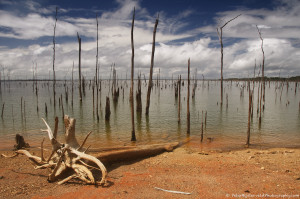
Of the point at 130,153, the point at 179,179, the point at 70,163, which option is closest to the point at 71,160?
the point at 70,163

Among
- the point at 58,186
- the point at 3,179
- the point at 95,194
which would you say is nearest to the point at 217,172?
the point at 95,194

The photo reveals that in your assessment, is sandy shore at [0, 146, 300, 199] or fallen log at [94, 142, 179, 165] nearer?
sandy shore at [0, 146, 300, 199]

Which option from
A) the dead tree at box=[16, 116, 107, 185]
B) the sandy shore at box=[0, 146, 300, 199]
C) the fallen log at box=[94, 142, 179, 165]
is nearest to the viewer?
the sandy shore at box=[0, 146, 300, 199]

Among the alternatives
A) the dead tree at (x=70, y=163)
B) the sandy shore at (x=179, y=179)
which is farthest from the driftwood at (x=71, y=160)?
the sandy shore at (x=179, y=179)

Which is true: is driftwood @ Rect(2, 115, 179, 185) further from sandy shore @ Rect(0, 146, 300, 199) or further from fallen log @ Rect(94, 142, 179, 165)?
sandy shore @ Rect(0, 146, 300, 199)

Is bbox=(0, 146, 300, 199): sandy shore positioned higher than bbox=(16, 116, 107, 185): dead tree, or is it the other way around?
bbox=(16, 116, 107, 185): dead tree

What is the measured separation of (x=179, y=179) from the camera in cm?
451

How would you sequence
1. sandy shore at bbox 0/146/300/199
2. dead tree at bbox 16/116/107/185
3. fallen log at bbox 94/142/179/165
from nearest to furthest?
sandy shore at bbox 0/146/300/199 < dead tree at bbox 16/116/107/185 < fallen log at bbox 94/142/179/165

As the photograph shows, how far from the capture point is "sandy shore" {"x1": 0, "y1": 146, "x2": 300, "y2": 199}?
3.89 m

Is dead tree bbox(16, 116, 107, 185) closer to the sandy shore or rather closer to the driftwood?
the driftwood

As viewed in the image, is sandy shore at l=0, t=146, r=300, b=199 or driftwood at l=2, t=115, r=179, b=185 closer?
sandy shore at l=0, t=146, r=300, b=199

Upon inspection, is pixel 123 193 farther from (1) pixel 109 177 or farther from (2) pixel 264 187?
(2) pixel 264 187

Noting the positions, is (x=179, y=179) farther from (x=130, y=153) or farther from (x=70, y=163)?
(x=70, y=163)

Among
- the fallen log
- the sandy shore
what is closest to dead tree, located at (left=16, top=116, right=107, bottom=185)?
the sandy shore
